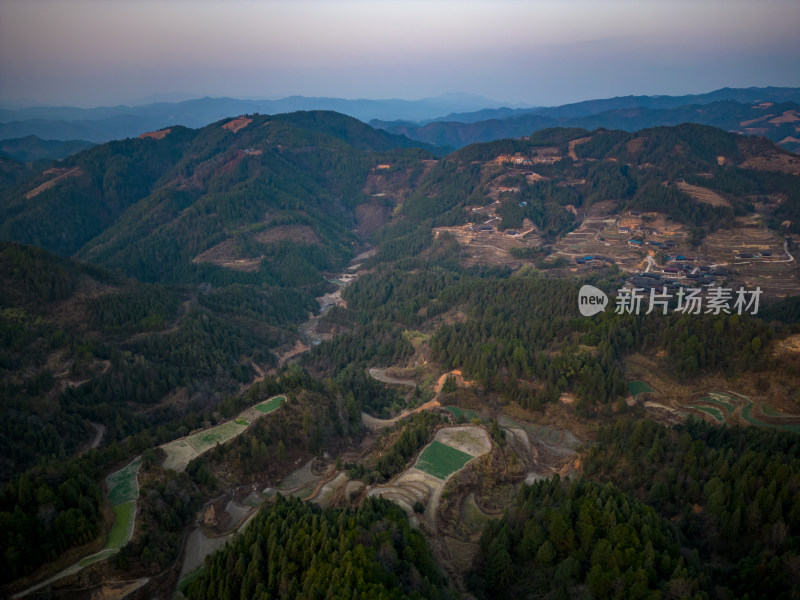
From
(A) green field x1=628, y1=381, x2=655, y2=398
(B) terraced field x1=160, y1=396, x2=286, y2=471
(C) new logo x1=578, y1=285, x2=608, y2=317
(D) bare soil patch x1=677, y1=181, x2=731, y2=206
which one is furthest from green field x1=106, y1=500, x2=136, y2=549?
(D) bare soil patch x1=677, y1=181, x2=731, y2=206

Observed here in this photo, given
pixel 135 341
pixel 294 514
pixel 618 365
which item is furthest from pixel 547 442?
pixel 135 341

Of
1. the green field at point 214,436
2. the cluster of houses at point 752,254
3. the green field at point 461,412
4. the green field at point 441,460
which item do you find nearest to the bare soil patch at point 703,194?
the cluster of houses at point 752,254

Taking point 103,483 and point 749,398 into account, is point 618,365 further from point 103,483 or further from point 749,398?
point 103,483

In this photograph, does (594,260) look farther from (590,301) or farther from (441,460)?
(441,460)

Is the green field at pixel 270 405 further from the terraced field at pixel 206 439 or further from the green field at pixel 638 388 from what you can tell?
the green field at pixel 638 388

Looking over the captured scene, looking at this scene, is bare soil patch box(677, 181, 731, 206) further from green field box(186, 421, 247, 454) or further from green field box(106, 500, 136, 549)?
green field box(106, 500, 136, 549)

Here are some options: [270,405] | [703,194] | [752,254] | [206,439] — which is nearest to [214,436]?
[206,439]
